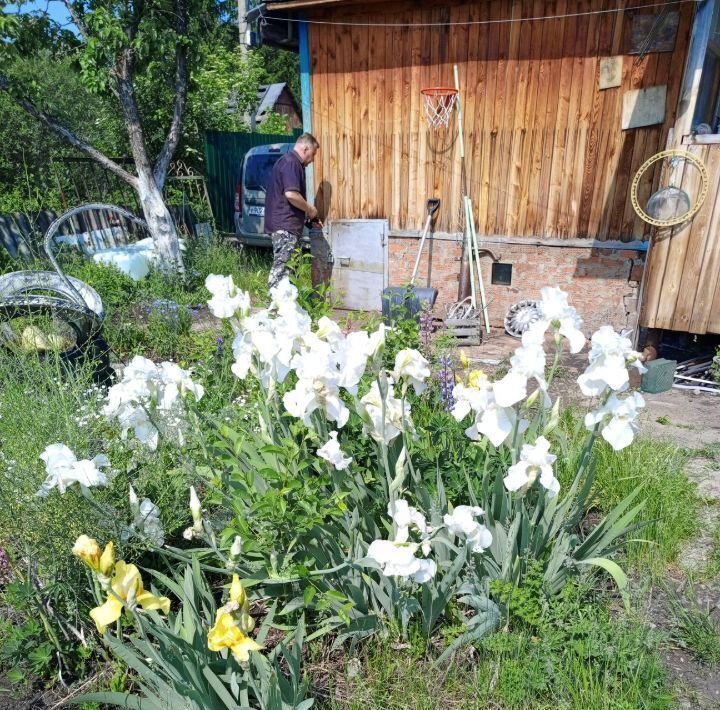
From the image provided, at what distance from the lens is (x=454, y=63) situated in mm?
6152

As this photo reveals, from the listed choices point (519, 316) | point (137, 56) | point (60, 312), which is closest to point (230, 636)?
point (60, 312)

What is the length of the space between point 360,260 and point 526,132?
92.6 inches

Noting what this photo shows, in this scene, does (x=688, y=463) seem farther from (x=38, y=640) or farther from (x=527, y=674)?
(x=38, y=640)

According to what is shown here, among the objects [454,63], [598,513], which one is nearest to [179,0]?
[454,63]

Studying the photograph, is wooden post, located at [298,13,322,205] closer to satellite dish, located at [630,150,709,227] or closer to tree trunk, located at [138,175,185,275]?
tree trunk, located at [138,175,185,275]

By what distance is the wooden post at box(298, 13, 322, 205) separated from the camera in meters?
6.75

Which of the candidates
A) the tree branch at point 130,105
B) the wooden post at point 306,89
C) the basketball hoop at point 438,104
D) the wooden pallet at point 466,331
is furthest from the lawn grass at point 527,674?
the tree branch at point 130,105

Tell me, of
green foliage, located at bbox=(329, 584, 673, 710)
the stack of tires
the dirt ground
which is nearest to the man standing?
the stack of tires

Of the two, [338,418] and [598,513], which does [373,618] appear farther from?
[598,513]

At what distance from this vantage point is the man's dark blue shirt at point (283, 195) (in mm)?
6414

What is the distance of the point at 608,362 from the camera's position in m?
1.72

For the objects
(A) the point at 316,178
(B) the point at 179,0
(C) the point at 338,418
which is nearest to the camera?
(C) the point at 338,418

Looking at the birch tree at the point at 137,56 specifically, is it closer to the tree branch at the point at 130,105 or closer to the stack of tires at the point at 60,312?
the tree branch at the point at 130,105

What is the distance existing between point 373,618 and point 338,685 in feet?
0.81
